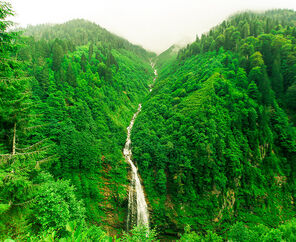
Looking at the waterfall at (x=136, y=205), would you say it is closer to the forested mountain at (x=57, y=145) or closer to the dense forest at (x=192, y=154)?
the dense forest at (x=192, y=154)

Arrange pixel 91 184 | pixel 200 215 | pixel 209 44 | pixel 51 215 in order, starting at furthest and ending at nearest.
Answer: pixel 209 44
pixel 91 184
pixel 200 215
pixel 51 215

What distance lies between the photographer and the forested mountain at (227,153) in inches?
1155

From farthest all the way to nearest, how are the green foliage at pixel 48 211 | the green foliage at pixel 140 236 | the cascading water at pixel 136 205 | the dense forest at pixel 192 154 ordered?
1. the cascading water at pixel 136 205
2. the dense forest at pixel 192 154
3. the green foliage at pixel 48 211
4. the green foliage at pixel 140 236

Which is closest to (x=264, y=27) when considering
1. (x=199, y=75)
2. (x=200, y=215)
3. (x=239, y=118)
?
(x=199, y=75)

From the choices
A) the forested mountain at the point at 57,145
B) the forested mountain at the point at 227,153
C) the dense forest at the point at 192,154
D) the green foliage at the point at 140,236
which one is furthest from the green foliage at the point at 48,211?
the forested mountain at the point at 227,153

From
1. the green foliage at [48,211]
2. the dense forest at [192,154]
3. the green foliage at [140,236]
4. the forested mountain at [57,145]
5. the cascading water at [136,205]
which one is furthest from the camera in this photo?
the cascading water at [136,205]

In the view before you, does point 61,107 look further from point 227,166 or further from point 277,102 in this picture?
point 277,102

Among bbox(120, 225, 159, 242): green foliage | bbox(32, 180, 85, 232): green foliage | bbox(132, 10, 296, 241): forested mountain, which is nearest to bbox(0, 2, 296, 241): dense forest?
bbox(132, 10, 296, 241): forested mountain

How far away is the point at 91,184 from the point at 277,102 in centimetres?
5677

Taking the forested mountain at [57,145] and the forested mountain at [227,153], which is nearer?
the forested mountain at [57,145]

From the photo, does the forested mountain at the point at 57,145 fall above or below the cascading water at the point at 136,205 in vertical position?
above

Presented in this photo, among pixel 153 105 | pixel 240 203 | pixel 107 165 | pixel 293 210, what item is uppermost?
pixel 153 105

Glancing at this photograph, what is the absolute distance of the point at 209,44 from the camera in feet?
257

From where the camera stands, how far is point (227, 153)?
32406 millimetres
